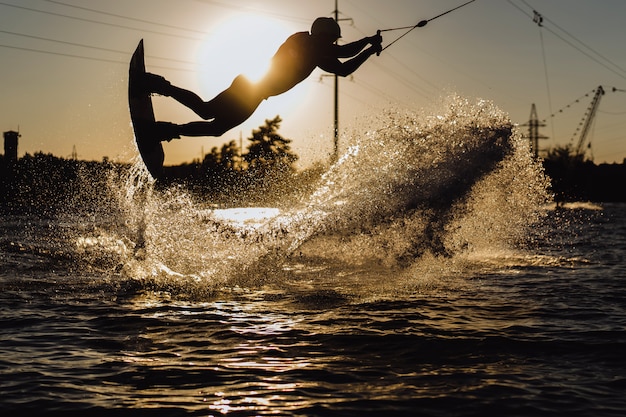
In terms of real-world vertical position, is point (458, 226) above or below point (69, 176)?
below

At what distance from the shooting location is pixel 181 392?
6.06 m

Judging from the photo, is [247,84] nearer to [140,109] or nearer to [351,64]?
[351,64]

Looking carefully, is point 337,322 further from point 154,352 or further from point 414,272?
point 414,272

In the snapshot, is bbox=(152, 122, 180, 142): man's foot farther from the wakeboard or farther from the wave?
the wave

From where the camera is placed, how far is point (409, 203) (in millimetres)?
13688

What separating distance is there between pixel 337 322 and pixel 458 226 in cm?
545

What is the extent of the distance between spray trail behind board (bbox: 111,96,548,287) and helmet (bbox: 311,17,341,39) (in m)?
5.26

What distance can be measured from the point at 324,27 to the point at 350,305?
13.0 ft

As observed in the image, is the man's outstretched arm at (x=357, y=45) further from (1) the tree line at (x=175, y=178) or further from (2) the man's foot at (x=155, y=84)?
(1) the tree line at (x=175, y=178)

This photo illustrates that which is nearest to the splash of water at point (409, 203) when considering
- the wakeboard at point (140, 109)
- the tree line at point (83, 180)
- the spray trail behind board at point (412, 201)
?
the spray trail behind board at point (412, 201)

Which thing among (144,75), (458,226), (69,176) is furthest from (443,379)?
(69,176)

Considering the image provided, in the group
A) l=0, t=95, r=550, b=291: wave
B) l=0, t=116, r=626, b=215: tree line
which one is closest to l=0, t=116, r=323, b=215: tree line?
l=0, t=116, r=626, b=215: tree line

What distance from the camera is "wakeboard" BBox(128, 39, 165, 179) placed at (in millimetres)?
9578

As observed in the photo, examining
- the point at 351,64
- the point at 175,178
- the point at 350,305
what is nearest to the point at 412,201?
the point at 350,305
